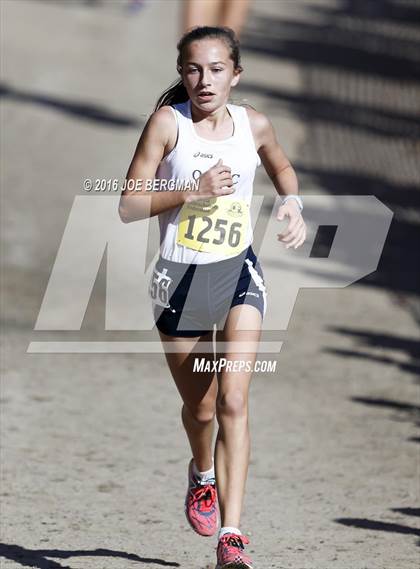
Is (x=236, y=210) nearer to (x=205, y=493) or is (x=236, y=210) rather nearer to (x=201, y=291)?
(x=201, y=291)

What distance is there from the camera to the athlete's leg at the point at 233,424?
17.7 ft

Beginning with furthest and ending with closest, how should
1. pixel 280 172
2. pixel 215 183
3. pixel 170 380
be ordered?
pixel 170 380 < pixel 280 172 < pixel 215 183

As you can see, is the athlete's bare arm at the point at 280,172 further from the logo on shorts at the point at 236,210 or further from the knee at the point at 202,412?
the knee at the point at 202,412

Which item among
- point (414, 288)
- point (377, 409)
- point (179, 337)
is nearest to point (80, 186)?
point (414, 288)

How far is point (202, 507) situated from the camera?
19.7ft

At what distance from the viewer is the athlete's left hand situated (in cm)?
536

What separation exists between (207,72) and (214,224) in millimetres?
607

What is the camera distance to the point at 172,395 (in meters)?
9.15

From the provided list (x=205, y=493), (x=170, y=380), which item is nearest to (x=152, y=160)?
(x=205, y=493)

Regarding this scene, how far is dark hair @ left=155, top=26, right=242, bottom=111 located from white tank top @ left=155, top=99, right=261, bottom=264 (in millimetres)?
115

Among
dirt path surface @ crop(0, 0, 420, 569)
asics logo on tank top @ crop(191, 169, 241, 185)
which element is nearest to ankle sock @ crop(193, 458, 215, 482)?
dirt path surface @ crop(0, 0, 420, 569)

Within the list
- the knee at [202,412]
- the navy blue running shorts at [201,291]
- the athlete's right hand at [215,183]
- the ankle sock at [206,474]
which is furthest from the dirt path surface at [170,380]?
the athlete's right hand at [215,183]

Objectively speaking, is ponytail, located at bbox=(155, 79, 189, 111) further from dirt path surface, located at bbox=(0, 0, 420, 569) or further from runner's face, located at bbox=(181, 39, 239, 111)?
dirt path surface, located at bbox=(0, 0, 420, 569)

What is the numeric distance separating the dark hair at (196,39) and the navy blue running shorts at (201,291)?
0.67 m
